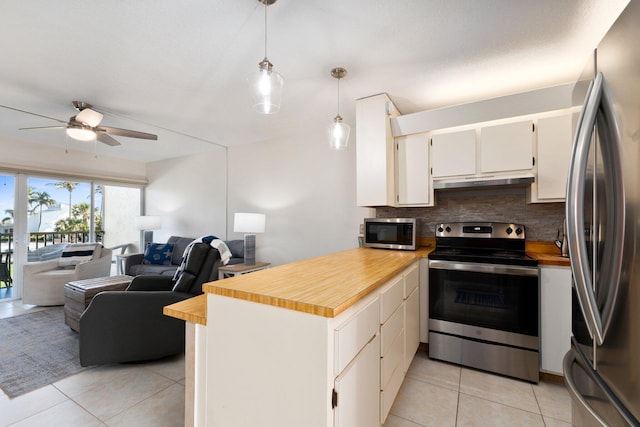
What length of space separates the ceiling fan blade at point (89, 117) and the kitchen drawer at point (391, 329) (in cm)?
327

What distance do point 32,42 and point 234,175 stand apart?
2.84 m

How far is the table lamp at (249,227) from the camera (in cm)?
368

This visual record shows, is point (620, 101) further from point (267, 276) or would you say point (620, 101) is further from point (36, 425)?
point (36, 425)

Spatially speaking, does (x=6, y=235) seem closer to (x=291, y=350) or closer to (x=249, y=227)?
(x=249, y=227)

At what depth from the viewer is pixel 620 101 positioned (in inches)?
27.2

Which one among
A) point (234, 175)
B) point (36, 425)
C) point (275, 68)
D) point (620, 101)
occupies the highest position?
point (275, 68)

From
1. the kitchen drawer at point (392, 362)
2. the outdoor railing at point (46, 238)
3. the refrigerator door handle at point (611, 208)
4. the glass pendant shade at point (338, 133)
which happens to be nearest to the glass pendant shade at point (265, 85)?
the glass pendant shade at point (338, 133)

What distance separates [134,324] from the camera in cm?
216

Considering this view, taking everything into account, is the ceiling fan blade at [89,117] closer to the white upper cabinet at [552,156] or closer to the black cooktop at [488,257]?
the black cooktop at [488,257]

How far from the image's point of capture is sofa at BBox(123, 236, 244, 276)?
406 cm

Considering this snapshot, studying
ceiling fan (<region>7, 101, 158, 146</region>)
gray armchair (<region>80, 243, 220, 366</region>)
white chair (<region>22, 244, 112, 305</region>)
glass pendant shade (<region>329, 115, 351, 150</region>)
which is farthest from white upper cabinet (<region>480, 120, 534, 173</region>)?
white chair (<region>22, 244, 112, 305</region>)

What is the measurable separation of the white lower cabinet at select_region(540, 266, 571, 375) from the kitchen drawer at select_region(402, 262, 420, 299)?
876 millimetres

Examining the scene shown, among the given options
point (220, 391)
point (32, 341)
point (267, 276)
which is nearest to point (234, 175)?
point (32, 341)

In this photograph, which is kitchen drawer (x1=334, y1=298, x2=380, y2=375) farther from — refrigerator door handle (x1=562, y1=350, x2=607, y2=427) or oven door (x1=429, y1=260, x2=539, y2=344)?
oven door (x1=429, y1=260, x2=539, y2=344)
